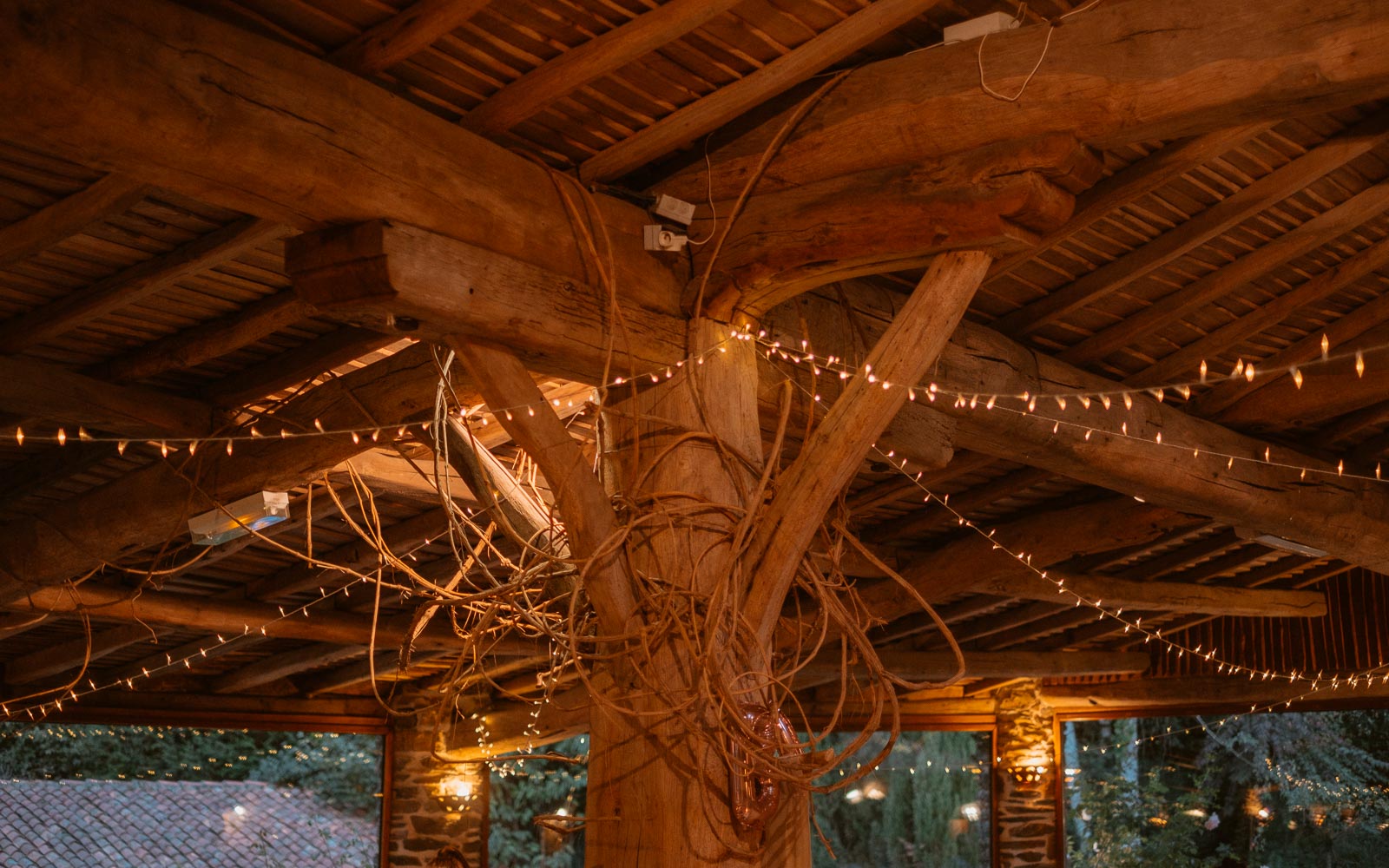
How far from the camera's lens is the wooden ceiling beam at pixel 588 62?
8.69 ft

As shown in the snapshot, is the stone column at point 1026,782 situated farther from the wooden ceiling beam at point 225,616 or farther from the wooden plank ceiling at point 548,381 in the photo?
the wooden ceiling beam at point 225,616

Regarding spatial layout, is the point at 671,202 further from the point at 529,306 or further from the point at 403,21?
the point at 403,21

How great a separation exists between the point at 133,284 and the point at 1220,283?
3292 millimetres

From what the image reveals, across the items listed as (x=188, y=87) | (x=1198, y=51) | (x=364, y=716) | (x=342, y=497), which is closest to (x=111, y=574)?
(x=342, y=497)

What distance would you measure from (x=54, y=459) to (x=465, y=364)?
8.20ft

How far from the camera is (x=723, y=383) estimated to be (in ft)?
10.2

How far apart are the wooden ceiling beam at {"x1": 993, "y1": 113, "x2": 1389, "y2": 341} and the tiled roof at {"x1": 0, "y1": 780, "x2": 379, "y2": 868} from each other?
5752 millimetres

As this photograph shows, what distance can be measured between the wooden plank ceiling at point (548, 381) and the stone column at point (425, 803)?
1336 millimetres

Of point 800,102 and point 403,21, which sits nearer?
point 403,21

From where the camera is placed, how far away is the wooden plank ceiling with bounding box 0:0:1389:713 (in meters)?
2.80

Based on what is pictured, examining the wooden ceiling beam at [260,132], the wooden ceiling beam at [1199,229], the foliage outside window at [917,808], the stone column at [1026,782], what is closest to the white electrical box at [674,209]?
the wooden ceiling beam at [260,132]

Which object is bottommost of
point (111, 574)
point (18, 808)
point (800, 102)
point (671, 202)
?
point (18, 808)

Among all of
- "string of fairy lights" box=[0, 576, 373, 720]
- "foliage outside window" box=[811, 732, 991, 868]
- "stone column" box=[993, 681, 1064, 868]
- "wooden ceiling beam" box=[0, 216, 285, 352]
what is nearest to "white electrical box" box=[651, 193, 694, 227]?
"wooden ceiling beam" box=[0, 216, 285, 352]

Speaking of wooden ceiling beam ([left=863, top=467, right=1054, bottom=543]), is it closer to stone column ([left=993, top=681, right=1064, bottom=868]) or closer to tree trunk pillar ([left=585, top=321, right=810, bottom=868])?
tree trunk pillar ([left=585, top=321, right=810, bottom=868])
